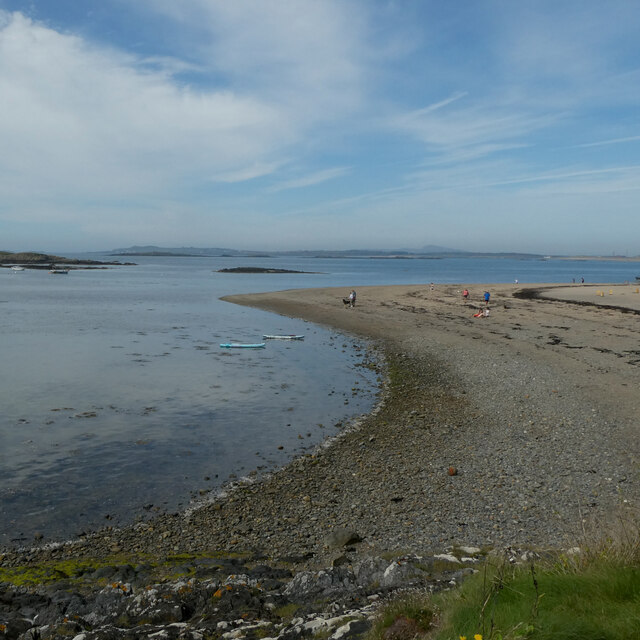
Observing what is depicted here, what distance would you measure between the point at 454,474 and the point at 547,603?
7.08 meters

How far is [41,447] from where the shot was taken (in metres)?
14.0

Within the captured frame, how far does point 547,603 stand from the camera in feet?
15.1

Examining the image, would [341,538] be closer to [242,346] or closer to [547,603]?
[547,603]

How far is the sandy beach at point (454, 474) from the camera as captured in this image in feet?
29.9

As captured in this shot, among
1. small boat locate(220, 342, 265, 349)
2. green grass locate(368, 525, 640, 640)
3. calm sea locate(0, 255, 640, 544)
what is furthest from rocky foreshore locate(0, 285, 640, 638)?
small boat locate(220, 342, 265, 349)

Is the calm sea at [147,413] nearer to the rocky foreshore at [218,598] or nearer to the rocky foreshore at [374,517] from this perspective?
the rocky foreshore at [374,517]

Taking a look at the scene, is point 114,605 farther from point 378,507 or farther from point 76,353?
point 76,353

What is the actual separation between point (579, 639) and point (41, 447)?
13.7m

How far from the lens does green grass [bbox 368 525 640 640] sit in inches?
162

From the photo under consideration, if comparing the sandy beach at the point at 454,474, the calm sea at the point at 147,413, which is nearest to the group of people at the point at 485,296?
the calm sea at the point at 147,413

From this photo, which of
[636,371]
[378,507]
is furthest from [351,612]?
[636,371]

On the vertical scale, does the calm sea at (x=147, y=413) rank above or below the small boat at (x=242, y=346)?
below

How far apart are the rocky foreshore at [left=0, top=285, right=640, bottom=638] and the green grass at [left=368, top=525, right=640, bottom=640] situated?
664 millimetres

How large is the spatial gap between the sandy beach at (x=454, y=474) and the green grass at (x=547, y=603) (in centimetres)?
132
